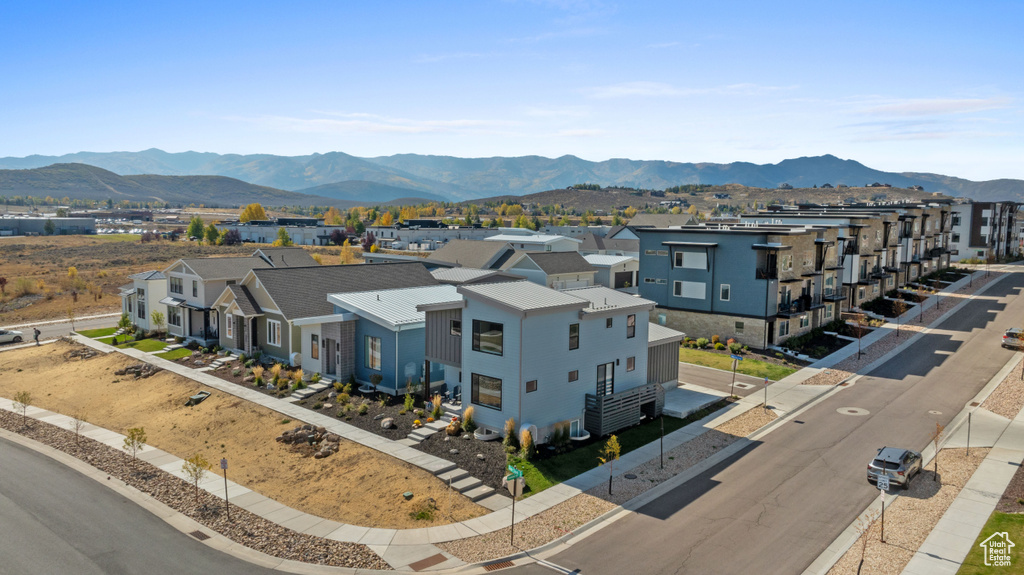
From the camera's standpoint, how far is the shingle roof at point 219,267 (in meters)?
50.1

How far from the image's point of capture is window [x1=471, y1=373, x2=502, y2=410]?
28609mm

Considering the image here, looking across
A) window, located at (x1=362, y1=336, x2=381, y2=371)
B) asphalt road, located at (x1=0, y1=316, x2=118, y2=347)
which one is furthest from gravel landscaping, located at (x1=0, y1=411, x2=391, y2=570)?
asphalt road, located at (x1=0, y1=316, x2=118, y2=347)

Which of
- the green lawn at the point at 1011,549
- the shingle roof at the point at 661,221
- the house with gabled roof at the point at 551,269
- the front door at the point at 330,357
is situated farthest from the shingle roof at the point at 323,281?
the shingle roof at the point at 661,221

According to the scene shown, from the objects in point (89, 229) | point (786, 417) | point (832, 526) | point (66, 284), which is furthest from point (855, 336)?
point (89, 229)

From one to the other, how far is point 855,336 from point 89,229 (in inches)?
8632

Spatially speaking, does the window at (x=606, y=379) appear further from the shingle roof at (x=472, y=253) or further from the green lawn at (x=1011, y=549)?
the shingle roof at (x=472, y=253)

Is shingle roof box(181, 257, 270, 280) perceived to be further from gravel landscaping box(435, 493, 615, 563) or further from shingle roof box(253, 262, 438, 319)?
gravel landscaping box(435, 493, 615, 563)

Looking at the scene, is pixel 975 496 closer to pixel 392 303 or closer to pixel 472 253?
pixel 392 303

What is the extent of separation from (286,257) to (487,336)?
129ft

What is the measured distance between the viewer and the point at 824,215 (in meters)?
69.1

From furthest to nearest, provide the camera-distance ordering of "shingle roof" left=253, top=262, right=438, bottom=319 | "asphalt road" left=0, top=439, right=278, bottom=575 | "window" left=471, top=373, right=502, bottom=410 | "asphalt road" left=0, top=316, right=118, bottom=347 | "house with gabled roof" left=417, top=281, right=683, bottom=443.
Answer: "asphalt road" left=0, top=316, right=118, bottom=347 → "shingle roof" left=253, top=262, right=438, bottom=319 → "window" left=471, top=373, right=502, bottom=410 → "house with gabled roof" left=417, top=281, right=683, bottom=443 → "asphalt road" left=0, top=439, right=278, bottom=575

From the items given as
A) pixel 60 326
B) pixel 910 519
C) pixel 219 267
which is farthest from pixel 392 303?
pixel 60 326

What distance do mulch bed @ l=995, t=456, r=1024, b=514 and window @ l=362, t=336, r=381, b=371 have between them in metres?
28.8

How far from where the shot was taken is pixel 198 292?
49969mm
